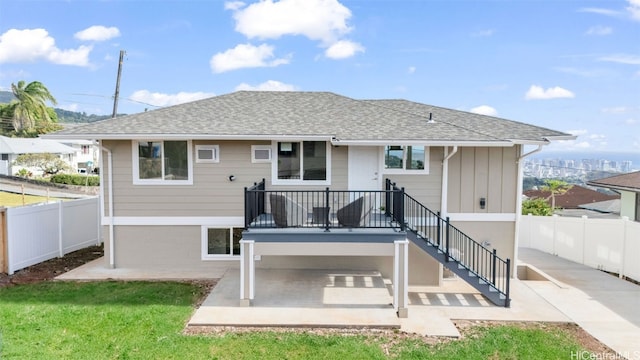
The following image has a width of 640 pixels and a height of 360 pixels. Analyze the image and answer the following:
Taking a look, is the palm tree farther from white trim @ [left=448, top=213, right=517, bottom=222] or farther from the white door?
white trim @ [left=448, top=213, right=517, bottom=222]

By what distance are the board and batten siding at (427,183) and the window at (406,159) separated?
0.39 feet

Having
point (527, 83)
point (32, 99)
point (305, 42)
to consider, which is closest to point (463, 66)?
point (305, 42)

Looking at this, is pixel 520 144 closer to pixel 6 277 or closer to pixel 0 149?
pixel 6 277

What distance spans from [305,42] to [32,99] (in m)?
41.4

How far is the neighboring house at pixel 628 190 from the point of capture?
13264 millimetres

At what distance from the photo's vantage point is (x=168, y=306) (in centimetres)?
731

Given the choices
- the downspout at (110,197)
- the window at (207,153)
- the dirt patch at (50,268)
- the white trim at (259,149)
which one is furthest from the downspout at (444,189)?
the dirt patch at (50,268)

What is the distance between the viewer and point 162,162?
9844mm

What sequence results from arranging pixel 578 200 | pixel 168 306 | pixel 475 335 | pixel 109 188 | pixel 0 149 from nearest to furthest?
pixel 475 335, pixel 168 306, pixel 109 188, pixel 578 200, pixel 0 149

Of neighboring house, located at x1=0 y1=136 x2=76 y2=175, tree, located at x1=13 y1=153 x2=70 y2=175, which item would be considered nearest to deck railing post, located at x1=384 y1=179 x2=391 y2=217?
tree, located at x1=13 y1=153 x2=70 y2=175

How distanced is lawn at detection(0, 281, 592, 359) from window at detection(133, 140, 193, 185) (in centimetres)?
341

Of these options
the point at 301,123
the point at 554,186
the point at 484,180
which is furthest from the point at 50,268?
the point at 554,186

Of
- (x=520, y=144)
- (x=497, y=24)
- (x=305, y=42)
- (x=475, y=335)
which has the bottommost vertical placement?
(x=475, y=335)

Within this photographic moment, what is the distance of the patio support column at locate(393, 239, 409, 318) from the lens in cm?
720
